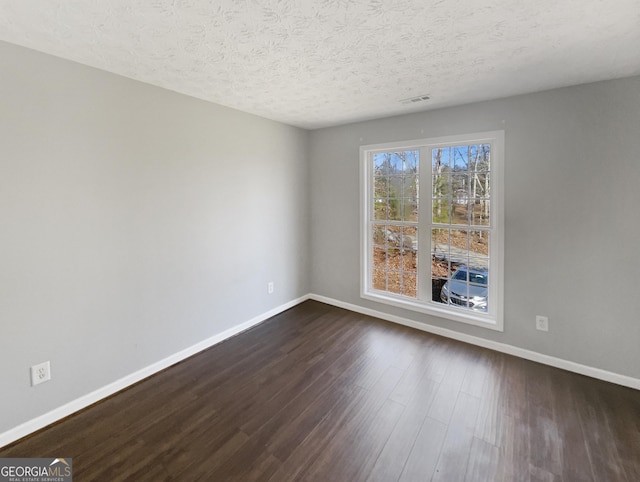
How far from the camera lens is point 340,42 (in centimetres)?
178

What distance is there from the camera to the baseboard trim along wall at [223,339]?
6.30 ft

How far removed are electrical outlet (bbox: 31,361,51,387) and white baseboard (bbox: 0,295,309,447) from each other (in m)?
0.24

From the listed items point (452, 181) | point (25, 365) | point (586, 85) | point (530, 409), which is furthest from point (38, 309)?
point (586, 85)

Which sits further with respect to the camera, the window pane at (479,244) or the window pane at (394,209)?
the window pane at (394,209)

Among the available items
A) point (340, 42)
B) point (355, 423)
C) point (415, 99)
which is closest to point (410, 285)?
point (355, 423)

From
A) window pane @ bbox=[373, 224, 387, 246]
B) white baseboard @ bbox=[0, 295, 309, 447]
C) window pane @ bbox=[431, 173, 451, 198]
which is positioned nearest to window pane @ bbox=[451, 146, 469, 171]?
window pane @ bbox=[431, 173, 451, 198]

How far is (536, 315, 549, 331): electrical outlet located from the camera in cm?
265

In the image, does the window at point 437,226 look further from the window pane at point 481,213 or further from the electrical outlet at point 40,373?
the electrical outlet at point 40,373

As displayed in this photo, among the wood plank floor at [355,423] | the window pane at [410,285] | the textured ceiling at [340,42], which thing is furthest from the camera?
the window pane at [410,285]

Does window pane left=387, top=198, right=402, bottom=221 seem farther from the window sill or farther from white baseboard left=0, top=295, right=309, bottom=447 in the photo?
white baseboard left=0, top=295, right=309, bottom=447

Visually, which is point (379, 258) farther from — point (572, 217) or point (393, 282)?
point (572, 217)

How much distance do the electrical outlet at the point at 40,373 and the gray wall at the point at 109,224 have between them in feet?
0.13

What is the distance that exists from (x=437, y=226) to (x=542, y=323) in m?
1.34

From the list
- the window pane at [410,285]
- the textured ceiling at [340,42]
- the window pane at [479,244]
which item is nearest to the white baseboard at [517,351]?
the window pane at [410,285]
